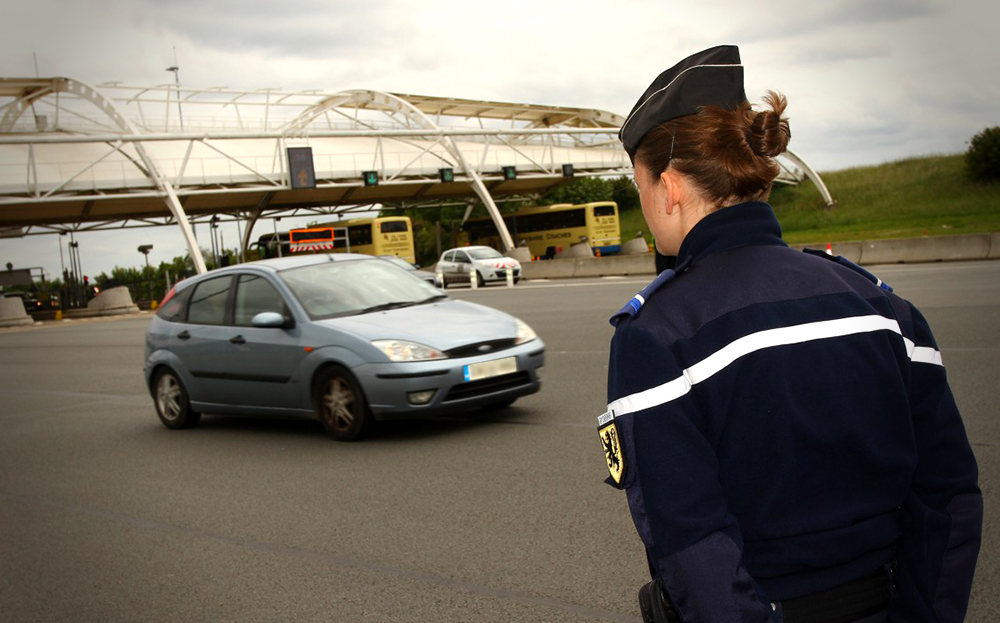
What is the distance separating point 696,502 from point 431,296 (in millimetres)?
7945

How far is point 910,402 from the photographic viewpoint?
193 centimetres

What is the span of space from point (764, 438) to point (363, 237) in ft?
177

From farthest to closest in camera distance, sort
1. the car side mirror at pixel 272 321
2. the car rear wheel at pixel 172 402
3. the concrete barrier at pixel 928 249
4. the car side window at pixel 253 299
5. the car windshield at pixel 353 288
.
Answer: the concrete barrier at pixel 928 249, the car rear wheel at pixel 172 402, the car side window at pixel 253 299, the car windshield at pixel 353 288, the car side mirror at pixel 272 321

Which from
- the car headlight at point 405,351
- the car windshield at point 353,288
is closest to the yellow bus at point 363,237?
the car windshield at point 353,288

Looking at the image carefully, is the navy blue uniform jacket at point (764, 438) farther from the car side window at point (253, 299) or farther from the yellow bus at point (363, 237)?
the yellow bus at point (363, 237)

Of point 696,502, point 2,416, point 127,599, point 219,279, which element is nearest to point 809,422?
point 696,502

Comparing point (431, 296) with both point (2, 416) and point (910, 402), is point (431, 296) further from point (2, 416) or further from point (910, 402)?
point (910, 402)

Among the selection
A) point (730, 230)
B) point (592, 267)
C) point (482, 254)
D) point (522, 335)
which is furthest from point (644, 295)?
point (482, 254)

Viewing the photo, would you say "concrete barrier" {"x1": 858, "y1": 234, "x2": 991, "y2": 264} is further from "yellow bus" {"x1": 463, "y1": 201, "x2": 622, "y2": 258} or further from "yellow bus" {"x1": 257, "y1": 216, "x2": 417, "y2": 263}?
"yellow bus" {"x1": 257, "y1": 216, "x2": 417, "y2": 263}

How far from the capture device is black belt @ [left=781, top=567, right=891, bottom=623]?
178cm

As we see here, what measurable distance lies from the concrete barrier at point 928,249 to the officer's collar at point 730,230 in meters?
28.5

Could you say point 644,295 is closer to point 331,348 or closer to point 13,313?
point 331,348

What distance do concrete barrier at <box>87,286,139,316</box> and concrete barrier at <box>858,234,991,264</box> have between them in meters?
31.9

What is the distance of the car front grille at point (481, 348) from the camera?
8.26 m
